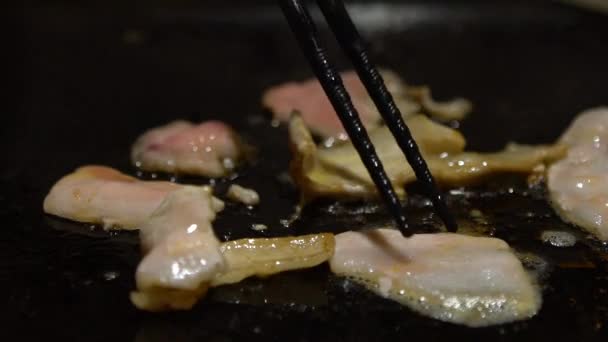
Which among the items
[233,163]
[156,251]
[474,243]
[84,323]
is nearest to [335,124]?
[233,163]

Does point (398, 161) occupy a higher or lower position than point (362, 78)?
A: lower

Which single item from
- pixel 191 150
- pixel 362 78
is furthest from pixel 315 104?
pixel 362 78

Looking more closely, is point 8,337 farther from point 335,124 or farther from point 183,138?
point 335,124

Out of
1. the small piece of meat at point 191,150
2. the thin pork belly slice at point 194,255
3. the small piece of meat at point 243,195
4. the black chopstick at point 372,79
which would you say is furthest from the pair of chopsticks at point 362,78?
the small piece of meat at point 191,150

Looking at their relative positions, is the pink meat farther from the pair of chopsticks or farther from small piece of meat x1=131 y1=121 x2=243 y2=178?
the pair of chopsticks

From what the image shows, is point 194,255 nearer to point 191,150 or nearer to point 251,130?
point 191,150

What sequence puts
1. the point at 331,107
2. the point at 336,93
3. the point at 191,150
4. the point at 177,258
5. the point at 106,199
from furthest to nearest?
the point at 331,107 < the point at 191,150 < the point at 106,199 < the point at 336,93 < the point at 177,258
